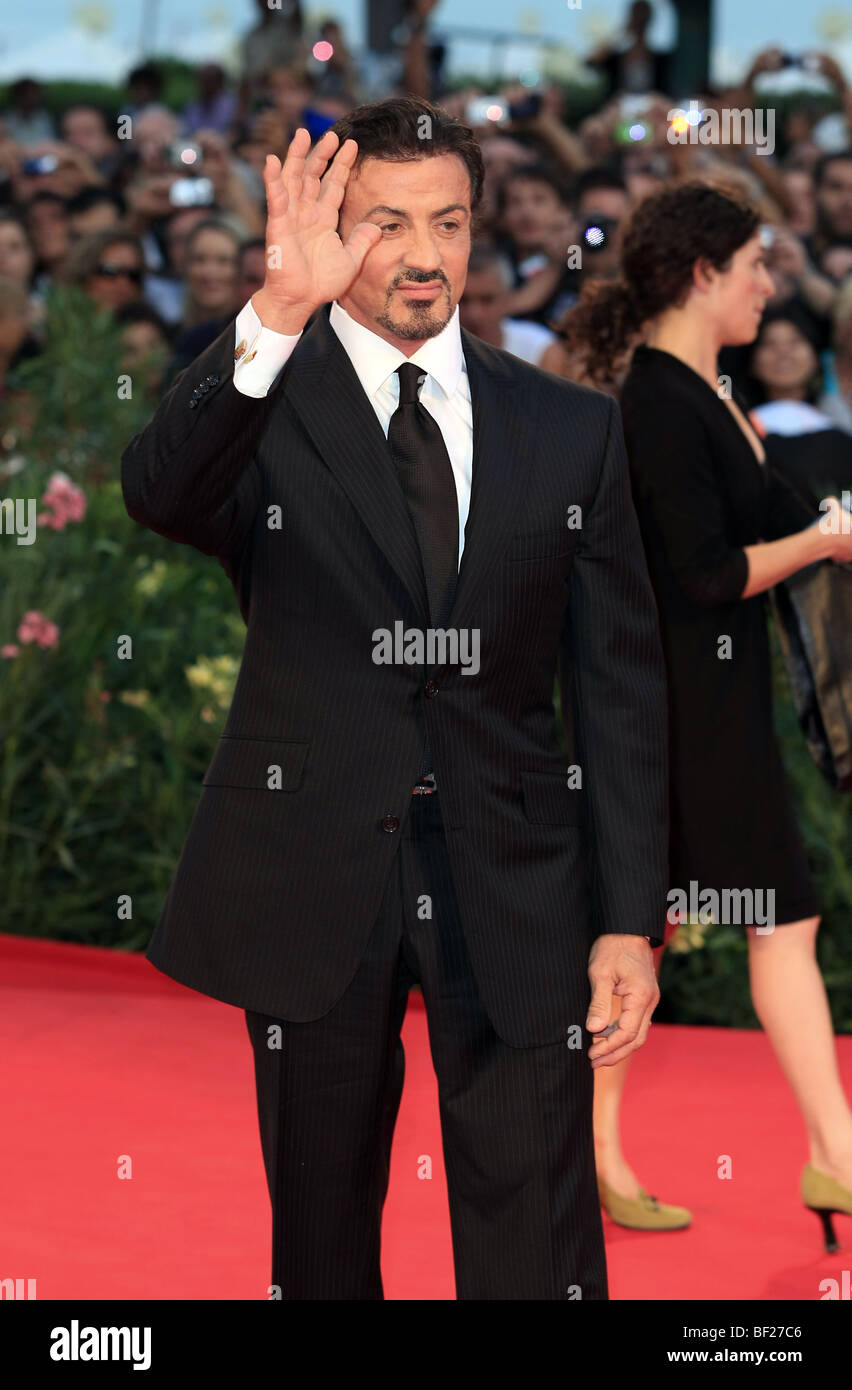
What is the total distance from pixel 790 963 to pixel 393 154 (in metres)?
1.96

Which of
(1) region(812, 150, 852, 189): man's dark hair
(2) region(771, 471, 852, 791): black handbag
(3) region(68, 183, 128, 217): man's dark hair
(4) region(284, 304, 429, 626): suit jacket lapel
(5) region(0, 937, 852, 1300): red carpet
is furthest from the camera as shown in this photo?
(3) region(68, 183, 128, 217): man's dark hair

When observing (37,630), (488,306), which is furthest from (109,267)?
(37,630)

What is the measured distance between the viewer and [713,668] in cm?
370

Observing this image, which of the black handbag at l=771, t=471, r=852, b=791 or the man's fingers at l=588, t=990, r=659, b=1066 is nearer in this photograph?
the man's fingers at l=588, t=990, r=659, b=1066

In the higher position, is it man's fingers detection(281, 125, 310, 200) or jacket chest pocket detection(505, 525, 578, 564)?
man's fingers detection(281, 125, 310, 200)

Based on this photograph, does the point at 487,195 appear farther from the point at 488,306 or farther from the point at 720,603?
the point at 720,603

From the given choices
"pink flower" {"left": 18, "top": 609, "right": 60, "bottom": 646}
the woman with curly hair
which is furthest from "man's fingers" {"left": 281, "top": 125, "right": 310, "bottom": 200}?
"pink flower" {"left": 18, "top": 609, "right": 60, "bottom": 646}

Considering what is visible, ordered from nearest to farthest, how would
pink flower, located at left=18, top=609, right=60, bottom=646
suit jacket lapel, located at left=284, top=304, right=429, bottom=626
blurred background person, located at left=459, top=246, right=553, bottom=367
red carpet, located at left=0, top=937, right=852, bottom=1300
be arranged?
suit jacket lapel, located at left=284, top=304, right=429, bottom=626 → red carpet, located at left=0, top=937, right=852, bottom=1300 → pink flower, located at left=18, top=609, right=60, bottom=646 → blurred background person, located at left=459, top=246, right=553, bottom=367

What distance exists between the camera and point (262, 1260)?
3.60 m

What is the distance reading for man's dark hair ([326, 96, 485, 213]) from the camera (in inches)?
94.3

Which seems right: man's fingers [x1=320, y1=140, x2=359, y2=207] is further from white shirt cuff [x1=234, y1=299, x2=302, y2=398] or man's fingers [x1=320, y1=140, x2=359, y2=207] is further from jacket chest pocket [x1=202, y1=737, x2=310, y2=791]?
jacket chest pocket [x1=202, y1=737, x2=310, y2=791]

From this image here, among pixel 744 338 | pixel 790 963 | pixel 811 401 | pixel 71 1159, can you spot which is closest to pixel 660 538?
pixel 744 338

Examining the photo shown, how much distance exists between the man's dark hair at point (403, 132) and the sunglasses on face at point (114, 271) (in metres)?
5.81
